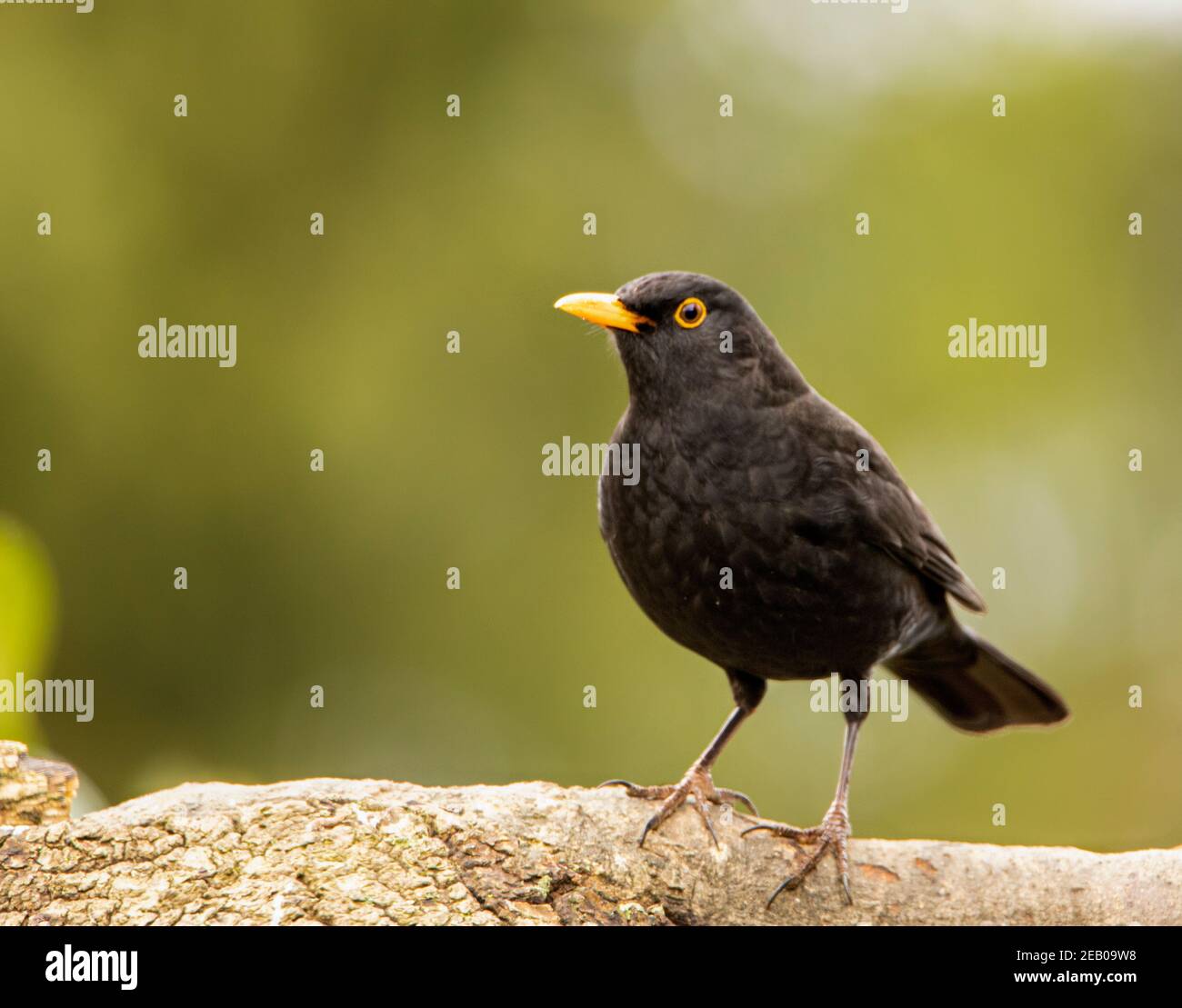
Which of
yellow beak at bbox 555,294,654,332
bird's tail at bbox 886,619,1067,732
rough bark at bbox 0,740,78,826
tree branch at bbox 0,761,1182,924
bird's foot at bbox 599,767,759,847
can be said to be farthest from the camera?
bird's tail at bbox 886,619,1067,732

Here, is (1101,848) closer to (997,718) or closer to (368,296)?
(997,718)

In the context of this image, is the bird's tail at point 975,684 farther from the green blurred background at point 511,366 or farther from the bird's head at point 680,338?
the green blurred background at point 511,366

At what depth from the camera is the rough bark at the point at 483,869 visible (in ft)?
12.1

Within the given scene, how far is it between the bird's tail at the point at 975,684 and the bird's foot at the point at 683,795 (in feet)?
5.44

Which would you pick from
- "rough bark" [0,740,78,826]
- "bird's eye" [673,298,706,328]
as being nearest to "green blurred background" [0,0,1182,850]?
"rough bark" [0,740,78,826]

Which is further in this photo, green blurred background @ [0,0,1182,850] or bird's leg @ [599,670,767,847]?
green blurred background @ [0,0,1182,850]

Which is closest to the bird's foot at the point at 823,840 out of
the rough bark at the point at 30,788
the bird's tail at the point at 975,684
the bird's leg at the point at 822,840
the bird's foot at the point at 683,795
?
the bird's leg at the point at 822,840

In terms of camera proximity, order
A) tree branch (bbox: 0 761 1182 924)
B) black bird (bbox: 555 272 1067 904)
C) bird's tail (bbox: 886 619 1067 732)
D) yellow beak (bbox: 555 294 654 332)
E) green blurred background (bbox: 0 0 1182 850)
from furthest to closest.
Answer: green blurred background (bbox: 0 0 1182 850) → bird's tail (bbox: 886 619 1067 732) → yellow beak (bbox: 555 294 654 332) → black bird (bbox: 555 272 1067 904) → tree branch (bbox: 0 761 1182 924)

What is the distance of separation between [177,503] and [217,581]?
1.82 feet

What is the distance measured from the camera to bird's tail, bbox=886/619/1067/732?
19.6 feet

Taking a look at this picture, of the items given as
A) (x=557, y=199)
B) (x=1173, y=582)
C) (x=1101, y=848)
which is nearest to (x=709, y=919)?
(x=1101, y=848)

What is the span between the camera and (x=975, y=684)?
242 inches

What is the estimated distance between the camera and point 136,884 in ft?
12.1

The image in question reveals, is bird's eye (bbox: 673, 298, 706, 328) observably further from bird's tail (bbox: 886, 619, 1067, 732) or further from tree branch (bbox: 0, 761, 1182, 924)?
bird's tail (bbox: 886, 619, 1067, 732)
